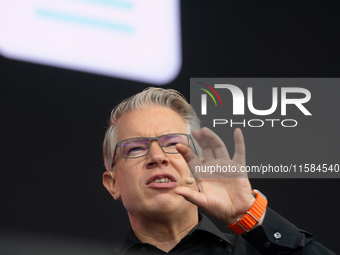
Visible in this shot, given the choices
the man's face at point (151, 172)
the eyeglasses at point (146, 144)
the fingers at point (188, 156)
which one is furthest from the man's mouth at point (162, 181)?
the fingers at point (188, 156)

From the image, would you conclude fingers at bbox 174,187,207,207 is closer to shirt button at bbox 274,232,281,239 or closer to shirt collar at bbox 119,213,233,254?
shirt button at bbox 274,232,281,239

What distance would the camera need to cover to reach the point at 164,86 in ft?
8.23

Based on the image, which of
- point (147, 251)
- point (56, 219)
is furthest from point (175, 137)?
point (56, 219)

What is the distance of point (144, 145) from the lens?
6.19 ft

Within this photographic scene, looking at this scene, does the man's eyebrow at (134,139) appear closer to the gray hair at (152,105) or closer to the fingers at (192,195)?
the gray hair at (152,105)

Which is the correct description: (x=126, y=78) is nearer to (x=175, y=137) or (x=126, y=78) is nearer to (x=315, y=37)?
(x=175, y=137)

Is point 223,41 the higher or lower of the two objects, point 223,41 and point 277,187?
the higher

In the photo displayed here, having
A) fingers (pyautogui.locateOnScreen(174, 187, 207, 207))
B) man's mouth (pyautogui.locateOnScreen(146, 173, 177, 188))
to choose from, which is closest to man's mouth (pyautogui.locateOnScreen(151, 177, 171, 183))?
man's mouth (pyautogui.locateOnScreen(146, 173, 177, 188))

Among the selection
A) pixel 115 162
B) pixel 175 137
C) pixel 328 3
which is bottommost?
pixel 115 162

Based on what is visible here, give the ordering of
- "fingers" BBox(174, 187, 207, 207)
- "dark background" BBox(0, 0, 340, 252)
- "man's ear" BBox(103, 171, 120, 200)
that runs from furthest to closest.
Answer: "dark background" BBox(0, 0, 340, 252) < "man's ear" BBox(103, 171, 120, 200) < "fingers" BBox(174, 187, 207, 207)

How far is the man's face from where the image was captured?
5.83 feet

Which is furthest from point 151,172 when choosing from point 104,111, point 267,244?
point 104,111

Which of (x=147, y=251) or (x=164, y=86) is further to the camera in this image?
(x=164, y=86)

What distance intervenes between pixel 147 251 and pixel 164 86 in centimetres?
103
